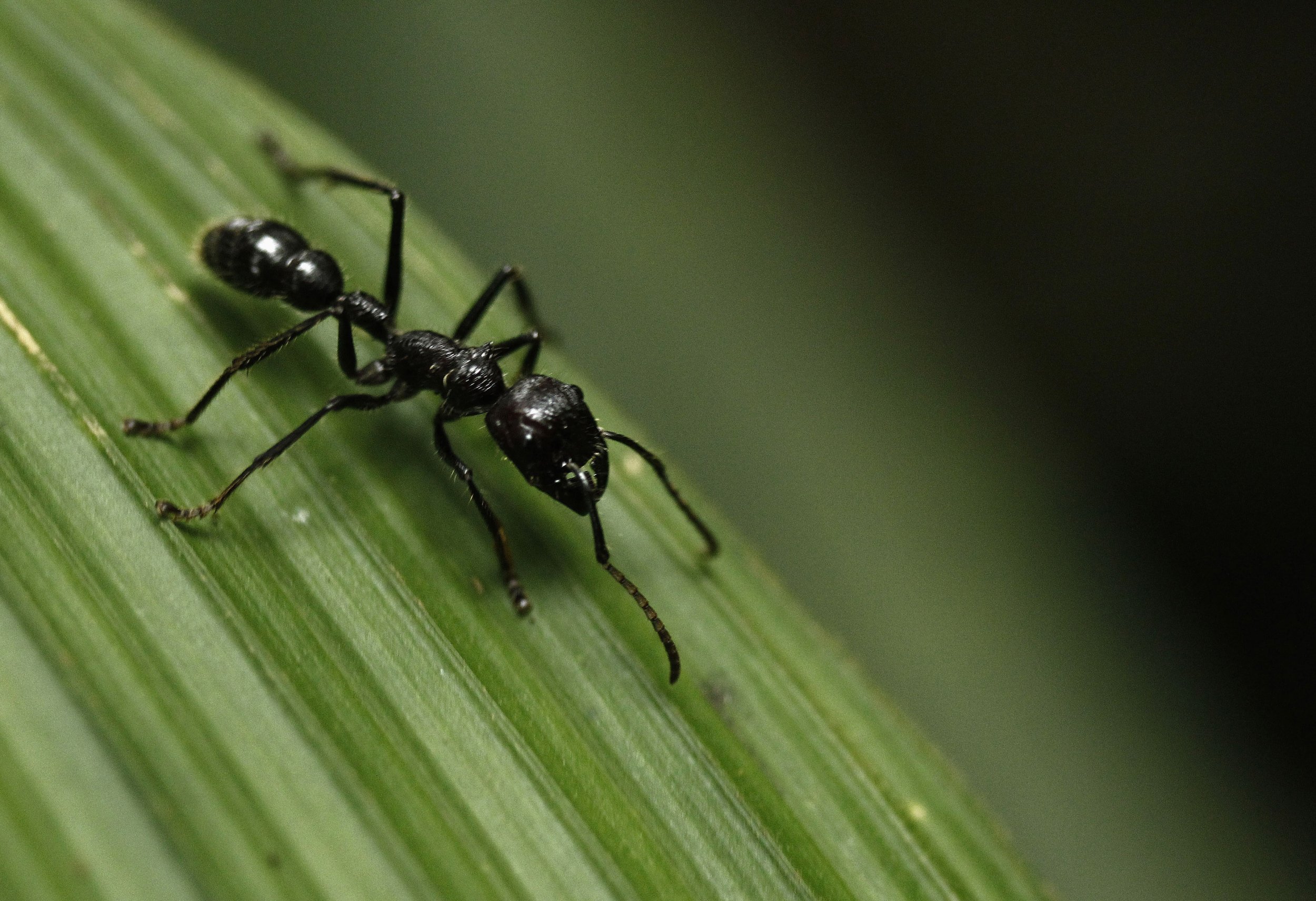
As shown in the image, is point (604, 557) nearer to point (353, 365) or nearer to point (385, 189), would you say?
point (353, 365)

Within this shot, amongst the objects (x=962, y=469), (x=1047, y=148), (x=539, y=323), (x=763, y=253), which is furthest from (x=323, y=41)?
(x=1047, y=148)

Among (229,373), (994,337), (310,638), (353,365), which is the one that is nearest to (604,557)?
(310,638)

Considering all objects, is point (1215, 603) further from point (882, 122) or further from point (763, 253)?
point (882, 122)

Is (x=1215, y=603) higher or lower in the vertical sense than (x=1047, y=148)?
lower

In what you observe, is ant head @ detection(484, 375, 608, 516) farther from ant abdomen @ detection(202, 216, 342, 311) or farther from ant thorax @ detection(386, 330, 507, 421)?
ant abdomen @ detection(202, 216, 342, 311)

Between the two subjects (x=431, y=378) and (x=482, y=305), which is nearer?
(x=431, y=378)

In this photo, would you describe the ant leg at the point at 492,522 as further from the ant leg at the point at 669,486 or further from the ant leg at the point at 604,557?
the ant leg at the point at 669,486

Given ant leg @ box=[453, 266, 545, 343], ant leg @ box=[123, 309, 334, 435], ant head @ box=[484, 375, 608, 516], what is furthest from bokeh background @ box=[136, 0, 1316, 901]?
ant head @ box=[484, 375, 608, 516]
